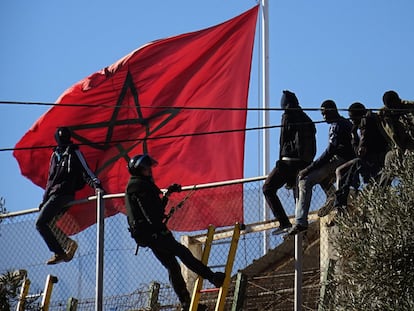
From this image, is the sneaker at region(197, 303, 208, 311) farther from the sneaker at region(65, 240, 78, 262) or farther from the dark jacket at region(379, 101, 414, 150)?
the dark jacket at region(379, 101, 414, 150)

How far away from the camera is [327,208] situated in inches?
635

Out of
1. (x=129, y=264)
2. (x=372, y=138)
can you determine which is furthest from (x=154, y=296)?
(x=372, y=138)

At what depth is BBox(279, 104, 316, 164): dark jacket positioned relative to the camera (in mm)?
16594

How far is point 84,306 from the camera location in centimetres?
1761

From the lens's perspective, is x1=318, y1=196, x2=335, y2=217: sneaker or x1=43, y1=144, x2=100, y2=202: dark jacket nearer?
x1=318, y1=196, x2=335, y2=217: sneaker

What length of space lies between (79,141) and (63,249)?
5100 millimetres

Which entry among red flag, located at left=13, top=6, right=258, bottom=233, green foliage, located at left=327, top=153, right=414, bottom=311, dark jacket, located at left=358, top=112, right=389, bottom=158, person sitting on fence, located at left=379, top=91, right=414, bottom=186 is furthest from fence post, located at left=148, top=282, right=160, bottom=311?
red flag, located at left=13, top=6, right=258, bottom=233

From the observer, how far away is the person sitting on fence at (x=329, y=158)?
1605cm

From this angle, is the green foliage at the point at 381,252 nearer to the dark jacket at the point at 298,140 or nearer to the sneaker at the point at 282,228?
the sneaker at the point at 282,228

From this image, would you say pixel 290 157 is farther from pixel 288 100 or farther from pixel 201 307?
pixel 201 307

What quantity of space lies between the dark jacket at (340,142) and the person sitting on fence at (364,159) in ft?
0.55

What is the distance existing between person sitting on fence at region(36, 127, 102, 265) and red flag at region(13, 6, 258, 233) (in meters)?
3.60

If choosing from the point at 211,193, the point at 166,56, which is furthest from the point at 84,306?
the point at 166,56

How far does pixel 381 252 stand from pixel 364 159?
202cm
